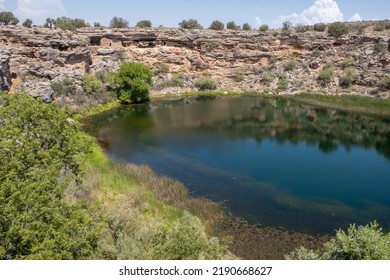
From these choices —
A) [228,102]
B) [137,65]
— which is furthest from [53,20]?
[228,102]

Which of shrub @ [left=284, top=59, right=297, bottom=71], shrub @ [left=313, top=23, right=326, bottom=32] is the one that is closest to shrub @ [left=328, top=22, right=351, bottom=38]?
shrub @ [left=313, top=23, right=326, bottom=32]

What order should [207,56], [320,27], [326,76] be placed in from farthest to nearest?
[320,27]
[207,56]
[326,76]

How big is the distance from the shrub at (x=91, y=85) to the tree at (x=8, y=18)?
2245 centimetres

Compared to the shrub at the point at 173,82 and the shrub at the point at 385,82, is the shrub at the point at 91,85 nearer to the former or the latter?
the shrub at the point at 173,82

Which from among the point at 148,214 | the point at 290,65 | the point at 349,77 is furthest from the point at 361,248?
the point at 290,65

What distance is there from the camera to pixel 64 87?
49969 mm

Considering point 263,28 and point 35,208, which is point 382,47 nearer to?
point 263,28

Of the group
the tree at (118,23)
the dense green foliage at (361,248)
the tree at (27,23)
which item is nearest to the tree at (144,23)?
the tree at (118,23)

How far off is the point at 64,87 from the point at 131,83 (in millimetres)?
10059

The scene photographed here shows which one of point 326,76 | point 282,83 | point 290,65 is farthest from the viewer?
point 290,65

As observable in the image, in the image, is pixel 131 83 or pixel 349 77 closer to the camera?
pixel 131 83

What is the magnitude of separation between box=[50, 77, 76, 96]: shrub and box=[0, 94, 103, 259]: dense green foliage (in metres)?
33.3

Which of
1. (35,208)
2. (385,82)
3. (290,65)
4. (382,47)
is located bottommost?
(35,208)

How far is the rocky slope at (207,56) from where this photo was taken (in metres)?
54.3
